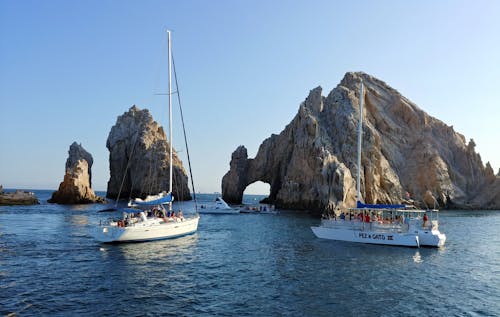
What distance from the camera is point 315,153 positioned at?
84.4m

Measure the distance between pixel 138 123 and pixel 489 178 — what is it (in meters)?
111

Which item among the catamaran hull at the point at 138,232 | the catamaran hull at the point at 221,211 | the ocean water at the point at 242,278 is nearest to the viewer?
the ocean water at the point at 242,278

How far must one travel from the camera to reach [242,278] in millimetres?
25016

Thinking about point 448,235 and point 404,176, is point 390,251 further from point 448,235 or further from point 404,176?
point 404,176

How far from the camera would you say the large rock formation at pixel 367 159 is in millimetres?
84312

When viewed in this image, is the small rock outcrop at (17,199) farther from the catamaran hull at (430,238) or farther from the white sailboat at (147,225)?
the catamaran hull at (430,238)

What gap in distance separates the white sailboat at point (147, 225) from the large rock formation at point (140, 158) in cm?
7815

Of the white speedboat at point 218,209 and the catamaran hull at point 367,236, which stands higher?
the white speedboat at point 218,209

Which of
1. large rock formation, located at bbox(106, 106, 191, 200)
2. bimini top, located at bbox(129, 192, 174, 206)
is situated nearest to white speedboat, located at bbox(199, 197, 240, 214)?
bimini top, located at bbox(129, 192, 174, 206)

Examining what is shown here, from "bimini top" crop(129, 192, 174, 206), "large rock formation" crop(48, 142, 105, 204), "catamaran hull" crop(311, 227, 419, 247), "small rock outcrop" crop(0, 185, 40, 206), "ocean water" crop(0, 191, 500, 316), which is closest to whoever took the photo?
"ocean water" crop(0, 191, 500, 316)

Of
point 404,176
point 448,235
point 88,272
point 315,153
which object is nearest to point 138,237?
point 88,272

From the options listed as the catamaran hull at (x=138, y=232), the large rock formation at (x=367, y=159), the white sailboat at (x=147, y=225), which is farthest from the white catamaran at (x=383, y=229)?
the large rock formation at (x=367, y=159)

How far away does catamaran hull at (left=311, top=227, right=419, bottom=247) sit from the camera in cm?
3791

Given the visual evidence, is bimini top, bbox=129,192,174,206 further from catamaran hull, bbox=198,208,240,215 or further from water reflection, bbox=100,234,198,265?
catamaran hull, bbox=198,208,240,215
